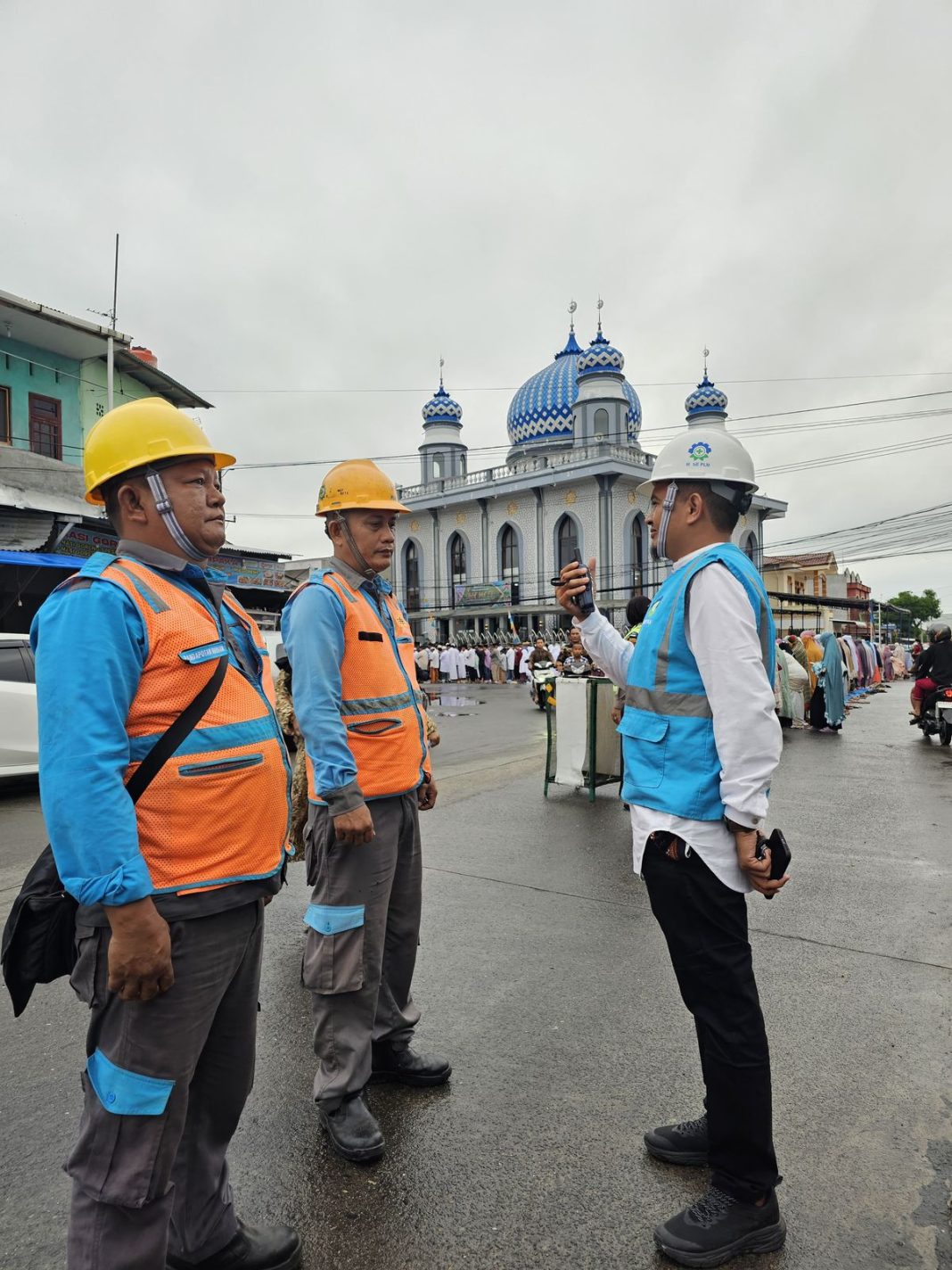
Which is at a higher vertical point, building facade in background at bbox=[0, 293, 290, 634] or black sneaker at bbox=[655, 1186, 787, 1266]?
building facade in background at bbox=[0, 293, 290, 634]

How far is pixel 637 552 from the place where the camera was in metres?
41.3

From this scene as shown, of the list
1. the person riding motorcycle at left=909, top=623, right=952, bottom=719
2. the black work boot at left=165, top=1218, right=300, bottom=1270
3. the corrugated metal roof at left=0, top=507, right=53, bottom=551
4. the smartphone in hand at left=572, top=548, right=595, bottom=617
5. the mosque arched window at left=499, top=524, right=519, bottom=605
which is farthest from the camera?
the mosque arched window at left=499, top=524, right=519, bottom=605

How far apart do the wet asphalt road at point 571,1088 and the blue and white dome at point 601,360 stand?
39312mm

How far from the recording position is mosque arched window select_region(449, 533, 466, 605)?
46719 mm

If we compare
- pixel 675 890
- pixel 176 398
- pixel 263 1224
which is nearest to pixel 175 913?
pixel 263 1224

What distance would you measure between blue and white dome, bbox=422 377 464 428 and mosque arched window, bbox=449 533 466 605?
28.0 ft

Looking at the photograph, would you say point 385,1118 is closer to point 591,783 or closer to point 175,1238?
point 175,1238

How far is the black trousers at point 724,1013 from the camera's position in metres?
2.25

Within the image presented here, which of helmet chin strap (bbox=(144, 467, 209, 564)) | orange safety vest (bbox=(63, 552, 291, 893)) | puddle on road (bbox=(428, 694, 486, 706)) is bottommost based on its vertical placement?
puddle on road (bbox=(428, 694, 486, 706))

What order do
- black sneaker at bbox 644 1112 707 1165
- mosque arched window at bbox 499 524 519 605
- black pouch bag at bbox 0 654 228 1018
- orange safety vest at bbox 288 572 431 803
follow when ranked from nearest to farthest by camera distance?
black pouch bag at bbox 0 654 228 1018, black sneaker at bbox 644 1112 707 1165, orange safety vest at bbox 288 572 431 803, mosque arched window at bbox 499 524 519 605

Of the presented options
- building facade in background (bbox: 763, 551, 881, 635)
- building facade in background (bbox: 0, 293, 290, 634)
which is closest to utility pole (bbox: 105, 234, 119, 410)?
building facade in background (bbox: 0, 293, 290, 634)

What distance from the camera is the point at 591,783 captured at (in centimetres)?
815

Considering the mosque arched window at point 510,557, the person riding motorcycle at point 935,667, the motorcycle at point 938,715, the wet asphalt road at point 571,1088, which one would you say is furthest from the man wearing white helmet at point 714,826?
the mosque arched window at point 510,557

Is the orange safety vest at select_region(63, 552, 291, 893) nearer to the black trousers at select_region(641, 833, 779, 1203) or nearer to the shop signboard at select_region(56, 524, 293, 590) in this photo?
the black trousers at select_region(641, 833, 779, 1203)
